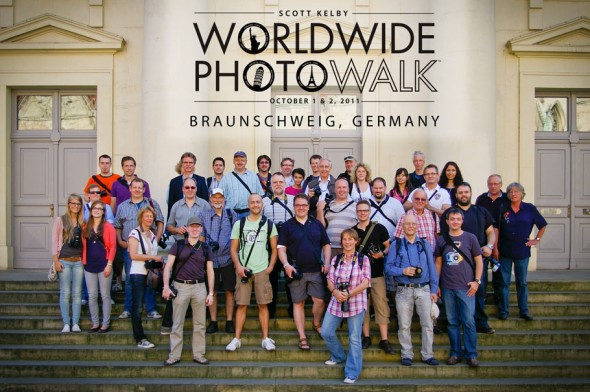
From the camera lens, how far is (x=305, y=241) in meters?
→ 7.94

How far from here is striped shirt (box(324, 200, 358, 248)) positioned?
8234mm

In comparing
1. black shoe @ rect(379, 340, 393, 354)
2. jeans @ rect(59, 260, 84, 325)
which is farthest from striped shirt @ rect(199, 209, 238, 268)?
black shoe @ rect(379, 340, 393, 354)

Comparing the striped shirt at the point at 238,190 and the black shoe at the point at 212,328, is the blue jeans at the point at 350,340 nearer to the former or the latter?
the black shoe at the point at 212,328

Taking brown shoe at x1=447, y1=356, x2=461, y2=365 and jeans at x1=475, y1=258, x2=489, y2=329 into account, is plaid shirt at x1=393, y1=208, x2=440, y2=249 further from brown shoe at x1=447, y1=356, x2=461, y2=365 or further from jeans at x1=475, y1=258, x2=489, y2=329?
Result: brown shoe at x1=447, y1=356, x2=461, y2=365

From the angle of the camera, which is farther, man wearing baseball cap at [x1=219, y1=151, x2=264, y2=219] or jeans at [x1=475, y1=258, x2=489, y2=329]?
man wearing baseball cap at [x1=219, y1=151, x2=264, y2=219]

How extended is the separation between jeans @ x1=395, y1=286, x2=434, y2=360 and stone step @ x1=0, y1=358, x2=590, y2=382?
208mm

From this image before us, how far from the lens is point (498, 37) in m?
12.2

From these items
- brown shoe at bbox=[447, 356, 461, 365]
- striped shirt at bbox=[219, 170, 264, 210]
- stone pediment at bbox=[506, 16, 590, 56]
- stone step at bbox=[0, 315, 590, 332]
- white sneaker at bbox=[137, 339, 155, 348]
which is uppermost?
stone pediment at bbox=[506, 16, 590, 56]

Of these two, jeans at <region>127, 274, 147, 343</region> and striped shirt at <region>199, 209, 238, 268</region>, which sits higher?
striped shirt at <region>199, 209, 238, 268</region>

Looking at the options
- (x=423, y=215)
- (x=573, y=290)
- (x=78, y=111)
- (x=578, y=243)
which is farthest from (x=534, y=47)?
(x=78, y=111)

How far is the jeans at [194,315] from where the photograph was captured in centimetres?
767

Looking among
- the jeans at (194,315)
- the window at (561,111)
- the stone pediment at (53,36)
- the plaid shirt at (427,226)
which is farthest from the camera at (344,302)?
the stone pediment at (53,36)

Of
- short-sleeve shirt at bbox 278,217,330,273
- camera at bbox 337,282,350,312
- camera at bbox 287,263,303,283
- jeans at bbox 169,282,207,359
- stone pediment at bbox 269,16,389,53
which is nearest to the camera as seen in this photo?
camera at bbox 337,282,350,312

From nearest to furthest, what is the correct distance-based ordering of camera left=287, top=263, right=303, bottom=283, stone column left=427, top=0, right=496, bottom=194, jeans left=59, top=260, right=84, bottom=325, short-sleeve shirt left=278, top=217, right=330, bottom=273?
camera left=287, top=263, right=303, bottom=283 < short-sleeve shirt left=278, top=217, right=330, bottom=273 < jeans left=59, top=260, right=84, bottom=325 < stone column left=427, top=0, right=496, bottom=194
